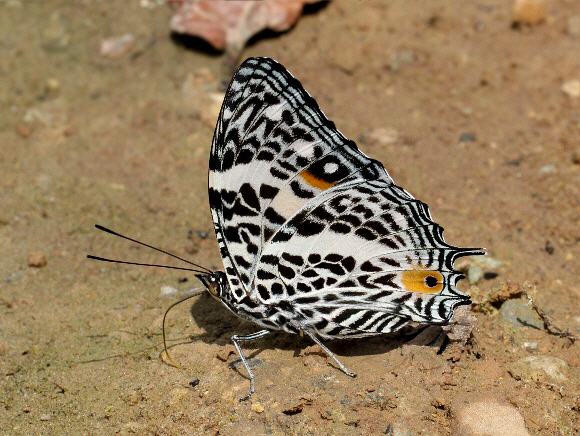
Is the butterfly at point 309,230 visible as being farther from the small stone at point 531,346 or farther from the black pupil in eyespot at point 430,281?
the small stone at point 531,346

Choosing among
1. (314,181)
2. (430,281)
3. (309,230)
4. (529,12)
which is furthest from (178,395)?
(529,12)

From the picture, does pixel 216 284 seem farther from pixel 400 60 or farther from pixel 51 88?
pixel 51 88

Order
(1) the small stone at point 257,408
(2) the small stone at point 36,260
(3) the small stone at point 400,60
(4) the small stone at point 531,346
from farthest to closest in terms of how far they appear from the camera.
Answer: (3) the small stone at point 400,60 < (2) the small stone at point 36,260 < (4) the small stone at point 531,346 < (1) the small stone at point 257,408

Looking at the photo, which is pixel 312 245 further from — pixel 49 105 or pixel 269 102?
pixel 49 105

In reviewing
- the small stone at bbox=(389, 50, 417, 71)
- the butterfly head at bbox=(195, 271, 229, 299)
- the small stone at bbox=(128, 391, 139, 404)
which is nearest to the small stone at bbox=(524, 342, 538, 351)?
the butterfly head at bbox=(195, 271, 229, 299)

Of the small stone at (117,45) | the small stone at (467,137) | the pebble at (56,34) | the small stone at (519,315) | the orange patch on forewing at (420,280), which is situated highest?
the orange patch on forewing at (420,280)

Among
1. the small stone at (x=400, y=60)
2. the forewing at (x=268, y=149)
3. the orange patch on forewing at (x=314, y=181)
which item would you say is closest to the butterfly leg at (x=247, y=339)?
the forewing at (x=268, y=149)

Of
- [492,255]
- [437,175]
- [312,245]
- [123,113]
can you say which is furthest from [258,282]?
[123,113]

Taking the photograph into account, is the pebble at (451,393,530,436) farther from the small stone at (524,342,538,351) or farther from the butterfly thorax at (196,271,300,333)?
the butterfly thorax at (196,271,300,333)
